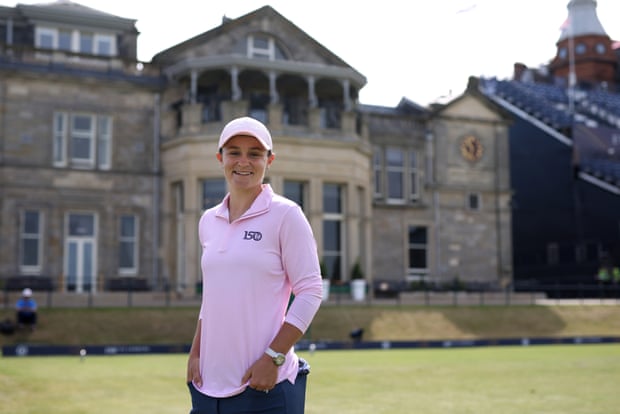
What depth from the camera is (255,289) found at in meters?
4.07

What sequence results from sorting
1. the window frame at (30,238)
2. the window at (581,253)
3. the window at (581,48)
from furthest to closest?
the window at (581,48)
the window at (581,253)
the window frame at (30,238)

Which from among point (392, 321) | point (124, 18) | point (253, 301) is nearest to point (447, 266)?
point (392, 321)

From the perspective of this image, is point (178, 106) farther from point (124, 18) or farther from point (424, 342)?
point (424, 342)

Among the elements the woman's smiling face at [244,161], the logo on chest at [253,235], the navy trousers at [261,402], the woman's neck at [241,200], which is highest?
the woman's smiling face at [244,161]

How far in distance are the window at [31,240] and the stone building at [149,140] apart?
59mm

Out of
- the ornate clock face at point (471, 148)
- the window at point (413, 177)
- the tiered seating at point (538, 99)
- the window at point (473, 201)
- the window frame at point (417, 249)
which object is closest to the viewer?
the window frame at point (417, 249)

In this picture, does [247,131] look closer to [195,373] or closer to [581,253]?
[195,373]

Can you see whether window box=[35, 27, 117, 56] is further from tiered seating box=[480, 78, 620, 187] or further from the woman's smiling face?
the woman's smiling face

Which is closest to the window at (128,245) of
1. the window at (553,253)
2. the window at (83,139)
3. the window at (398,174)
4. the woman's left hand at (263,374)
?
the window at (83,139)

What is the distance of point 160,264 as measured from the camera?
36.2m

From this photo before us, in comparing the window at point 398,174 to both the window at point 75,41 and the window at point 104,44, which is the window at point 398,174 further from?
the window at point 75,41

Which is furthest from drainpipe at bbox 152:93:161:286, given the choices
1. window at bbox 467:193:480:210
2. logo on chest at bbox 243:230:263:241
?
logo on chest at bbox 243:230:263:241

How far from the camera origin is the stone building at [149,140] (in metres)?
34.7

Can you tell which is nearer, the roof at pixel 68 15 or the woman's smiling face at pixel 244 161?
the woman's smiling face at pixel 244 161
